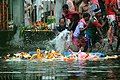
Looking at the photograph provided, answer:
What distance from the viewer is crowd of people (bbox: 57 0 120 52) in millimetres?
16955

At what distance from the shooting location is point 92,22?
16766 mm

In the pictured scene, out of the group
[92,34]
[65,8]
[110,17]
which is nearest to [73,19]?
[65,8]

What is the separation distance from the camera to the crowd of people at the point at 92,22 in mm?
16955

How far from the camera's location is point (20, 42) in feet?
78.7

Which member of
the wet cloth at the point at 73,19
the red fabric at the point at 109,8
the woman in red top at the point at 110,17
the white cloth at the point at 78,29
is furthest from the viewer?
the red fabric at the point at 109,8

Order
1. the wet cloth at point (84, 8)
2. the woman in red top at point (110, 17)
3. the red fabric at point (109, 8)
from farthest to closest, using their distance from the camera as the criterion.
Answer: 1. the wet cloth at point (84, 8)
2. the red fabric at point (109, 8)
3. the woman in red top at point (110, 17)

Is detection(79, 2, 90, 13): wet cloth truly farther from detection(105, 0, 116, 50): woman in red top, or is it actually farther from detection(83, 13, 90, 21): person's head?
detection(83, 13, 90, 21): person's head

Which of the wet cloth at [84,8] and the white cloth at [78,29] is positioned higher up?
the wet cloth at [84,8]

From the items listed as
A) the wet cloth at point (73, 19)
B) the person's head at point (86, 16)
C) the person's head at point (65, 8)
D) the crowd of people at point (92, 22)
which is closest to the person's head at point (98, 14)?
the crowd of people at point (92, 22)

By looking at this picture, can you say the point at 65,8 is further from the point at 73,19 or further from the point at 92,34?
the point at 92,34

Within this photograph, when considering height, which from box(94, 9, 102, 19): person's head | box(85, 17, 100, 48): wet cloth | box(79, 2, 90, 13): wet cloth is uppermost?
box(79, 2, 90, 13): wet cloth

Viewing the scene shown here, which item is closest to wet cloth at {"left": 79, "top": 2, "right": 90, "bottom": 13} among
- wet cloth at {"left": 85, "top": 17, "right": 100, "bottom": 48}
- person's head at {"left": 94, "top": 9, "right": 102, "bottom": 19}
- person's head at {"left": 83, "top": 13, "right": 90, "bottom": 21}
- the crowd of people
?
the crowd of people

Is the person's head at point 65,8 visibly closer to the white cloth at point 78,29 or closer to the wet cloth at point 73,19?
the wet cloth at point 73,19

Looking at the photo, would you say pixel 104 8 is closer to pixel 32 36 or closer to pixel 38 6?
pixel 32 36
